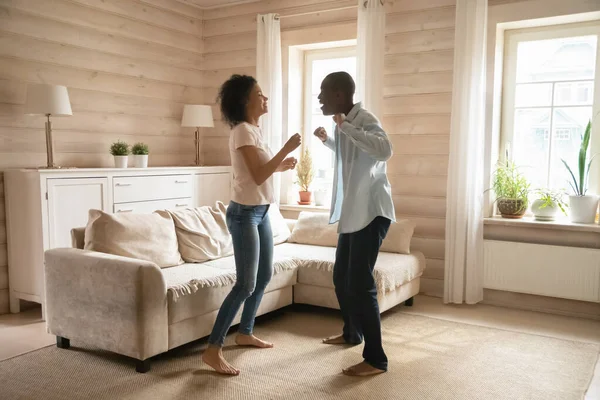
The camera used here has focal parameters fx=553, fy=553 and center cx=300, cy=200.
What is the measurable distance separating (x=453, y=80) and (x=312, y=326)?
208cm

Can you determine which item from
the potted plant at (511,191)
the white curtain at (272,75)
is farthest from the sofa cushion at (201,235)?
the potted plant at (511,191)

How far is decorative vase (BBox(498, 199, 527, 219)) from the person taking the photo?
4109 mm

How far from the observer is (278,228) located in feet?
14.3

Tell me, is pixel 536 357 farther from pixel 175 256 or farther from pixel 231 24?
pixel 231 24

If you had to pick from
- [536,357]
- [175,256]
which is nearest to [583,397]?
[536,357]

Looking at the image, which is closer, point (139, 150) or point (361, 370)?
point (361, 370)

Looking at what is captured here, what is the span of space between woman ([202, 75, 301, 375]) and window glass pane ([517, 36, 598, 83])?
238 cm

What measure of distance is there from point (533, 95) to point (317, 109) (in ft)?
6.13

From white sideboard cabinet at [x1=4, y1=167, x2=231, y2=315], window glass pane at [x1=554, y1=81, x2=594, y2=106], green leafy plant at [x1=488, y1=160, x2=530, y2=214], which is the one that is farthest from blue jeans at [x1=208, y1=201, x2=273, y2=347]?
window glass pane at [x1=554, y1=81, x2=594, y2=106]

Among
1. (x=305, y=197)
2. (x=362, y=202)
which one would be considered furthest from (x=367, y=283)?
(x=305, y=197)

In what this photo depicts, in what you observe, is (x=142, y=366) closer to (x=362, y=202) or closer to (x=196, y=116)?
(x=362, y=202)

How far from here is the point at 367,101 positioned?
438cm

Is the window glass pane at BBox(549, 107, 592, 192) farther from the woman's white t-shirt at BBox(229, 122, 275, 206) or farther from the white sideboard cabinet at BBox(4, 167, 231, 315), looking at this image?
the white sideboard cabinet at BBox(4, 167, 231, 315)

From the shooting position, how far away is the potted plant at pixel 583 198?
3861 mm
